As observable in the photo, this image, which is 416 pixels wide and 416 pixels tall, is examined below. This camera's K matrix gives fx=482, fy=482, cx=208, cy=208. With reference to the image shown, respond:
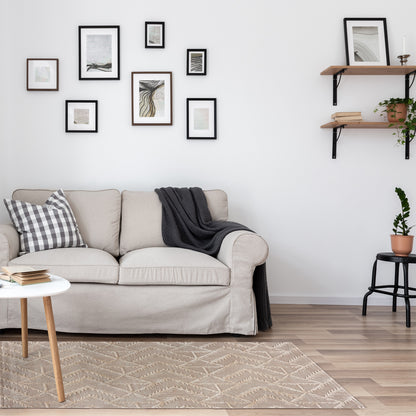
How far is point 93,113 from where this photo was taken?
3.82 m

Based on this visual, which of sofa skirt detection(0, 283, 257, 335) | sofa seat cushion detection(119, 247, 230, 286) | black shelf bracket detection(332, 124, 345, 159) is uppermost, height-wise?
black shelf bracket detection(332, 124, 345, 159)

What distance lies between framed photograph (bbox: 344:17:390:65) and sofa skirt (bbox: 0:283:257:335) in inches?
84.6

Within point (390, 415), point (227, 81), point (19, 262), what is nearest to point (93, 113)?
point (227, 81)

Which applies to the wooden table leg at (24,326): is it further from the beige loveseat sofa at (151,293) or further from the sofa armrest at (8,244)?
the sofa armrest at (8,244)

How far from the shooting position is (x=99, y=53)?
380 centimetres

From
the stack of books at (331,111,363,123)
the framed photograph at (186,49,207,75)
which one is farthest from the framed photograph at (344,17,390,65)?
the framed photograph at (186,49,207,75)

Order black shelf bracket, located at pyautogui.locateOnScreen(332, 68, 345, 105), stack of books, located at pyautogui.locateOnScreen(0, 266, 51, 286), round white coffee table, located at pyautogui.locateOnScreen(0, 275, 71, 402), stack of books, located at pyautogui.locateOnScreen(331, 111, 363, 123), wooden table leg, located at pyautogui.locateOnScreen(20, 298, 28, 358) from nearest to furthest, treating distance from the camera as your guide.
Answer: round white coffee table, located at pyautogui.locateOnScreen(0, 275, 71, 402)
stack of books, located at pyautogui.locateOnScreen(0, 266, 51, 286)
wooden table leg, located at pyautogui.locateOnScreen(20, 298, 28, 358)
stack of books, located at pyautogui.locateOnScreen(331, 111, 363, 123)
black shelf bracket, located at pyautogui.locateOnScreen(332, 68, 345, 105)

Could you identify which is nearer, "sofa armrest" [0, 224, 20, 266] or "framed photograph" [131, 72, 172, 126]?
"sofa armrest" [0, 224, 20, 266]

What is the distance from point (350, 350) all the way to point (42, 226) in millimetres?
2010

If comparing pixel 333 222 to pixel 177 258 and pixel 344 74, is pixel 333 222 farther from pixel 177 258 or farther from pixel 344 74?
pixel 177 258

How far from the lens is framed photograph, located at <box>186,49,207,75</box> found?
3.81 metres

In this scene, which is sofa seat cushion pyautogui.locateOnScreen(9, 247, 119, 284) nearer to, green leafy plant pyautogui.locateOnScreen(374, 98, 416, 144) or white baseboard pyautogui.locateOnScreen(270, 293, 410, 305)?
white baseboard pyautogui.locateOnScreen(270, 293, 410, 305)

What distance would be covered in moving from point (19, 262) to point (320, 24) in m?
2.85

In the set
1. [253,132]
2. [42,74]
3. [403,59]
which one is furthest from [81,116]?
[403,59]
